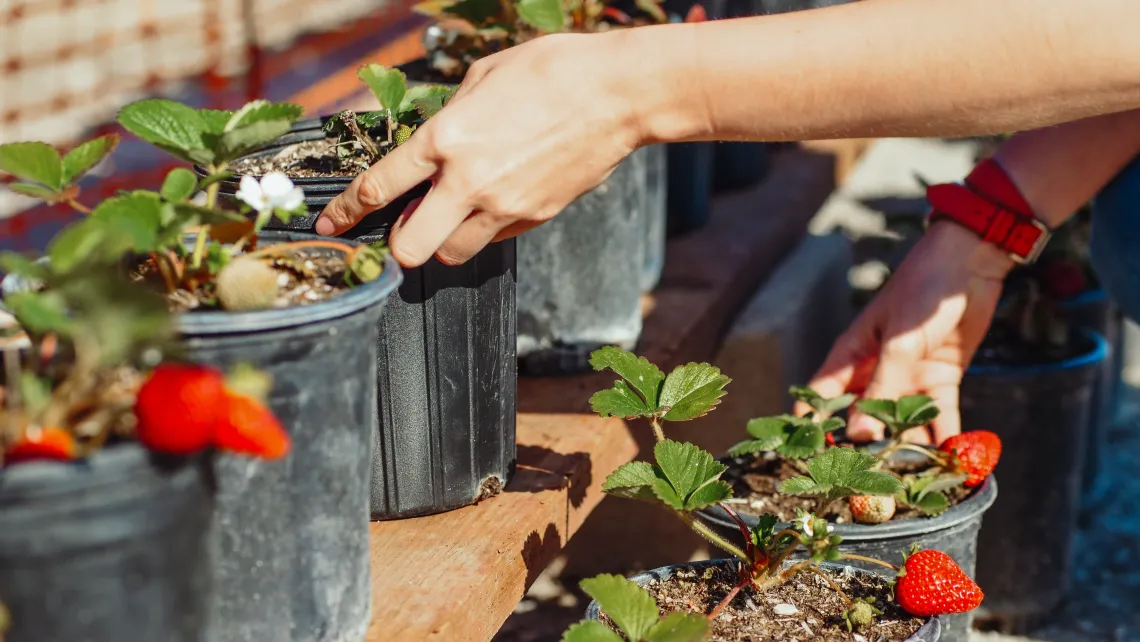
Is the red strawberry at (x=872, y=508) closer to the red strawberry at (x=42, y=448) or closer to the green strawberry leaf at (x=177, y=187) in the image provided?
the green strawberry leaf at (x=177, y=187)

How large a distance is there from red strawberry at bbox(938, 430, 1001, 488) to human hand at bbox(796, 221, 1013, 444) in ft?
0.44

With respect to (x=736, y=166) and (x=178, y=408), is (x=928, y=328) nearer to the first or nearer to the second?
(x=178, y=408)

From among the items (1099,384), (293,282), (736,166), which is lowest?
(1099,384)

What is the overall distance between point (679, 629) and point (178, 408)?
1.51 ft

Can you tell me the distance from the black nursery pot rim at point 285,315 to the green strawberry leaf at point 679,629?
13.6 inches

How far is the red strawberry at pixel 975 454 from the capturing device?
143 cm

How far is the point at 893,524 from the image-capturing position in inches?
51.8

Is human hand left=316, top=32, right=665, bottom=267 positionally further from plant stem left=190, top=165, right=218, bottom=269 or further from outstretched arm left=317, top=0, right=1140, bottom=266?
plant stem left=190, top=165, right=218, bottom=269

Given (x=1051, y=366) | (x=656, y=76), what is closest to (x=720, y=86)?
(x=656, y=76)

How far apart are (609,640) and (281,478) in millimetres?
292

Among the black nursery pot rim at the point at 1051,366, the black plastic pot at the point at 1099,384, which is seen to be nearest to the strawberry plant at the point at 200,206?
the black nursery pot rim at the point at 1051,366

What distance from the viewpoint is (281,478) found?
88 centimetres

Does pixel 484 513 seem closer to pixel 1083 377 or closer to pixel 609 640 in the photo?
pixel 609 640

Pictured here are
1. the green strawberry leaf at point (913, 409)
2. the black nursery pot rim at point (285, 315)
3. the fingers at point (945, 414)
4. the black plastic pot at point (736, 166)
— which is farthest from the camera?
the black plastic pot at point (736, 166)
